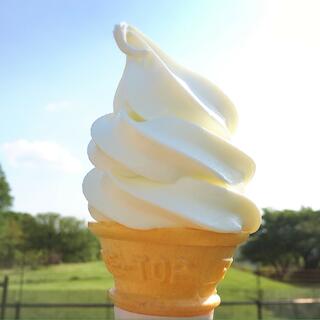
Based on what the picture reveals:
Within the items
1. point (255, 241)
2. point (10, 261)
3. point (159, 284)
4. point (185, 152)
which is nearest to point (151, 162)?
point (185, 152)

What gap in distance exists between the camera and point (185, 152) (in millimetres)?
1762

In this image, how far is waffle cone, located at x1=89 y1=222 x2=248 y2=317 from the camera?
1.67 meters

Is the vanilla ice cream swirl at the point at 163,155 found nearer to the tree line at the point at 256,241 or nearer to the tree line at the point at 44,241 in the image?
the tree line at the point at 256,241

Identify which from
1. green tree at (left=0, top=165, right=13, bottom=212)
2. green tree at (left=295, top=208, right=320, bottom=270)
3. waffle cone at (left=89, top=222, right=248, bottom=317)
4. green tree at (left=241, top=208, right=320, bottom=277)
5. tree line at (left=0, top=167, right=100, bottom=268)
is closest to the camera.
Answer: waffle cone at (left=89, top=222, right=248, bottom=317)

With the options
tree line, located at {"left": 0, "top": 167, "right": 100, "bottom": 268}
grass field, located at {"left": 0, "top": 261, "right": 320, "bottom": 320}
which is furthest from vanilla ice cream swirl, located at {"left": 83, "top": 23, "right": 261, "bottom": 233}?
tree line, located at {"left": 0, "top": 167, "right": 100, "bottom": 268}

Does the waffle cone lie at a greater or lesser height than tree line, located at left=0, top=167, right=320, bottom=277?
lesser

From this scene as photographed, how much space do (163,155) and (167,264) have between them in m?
0.49

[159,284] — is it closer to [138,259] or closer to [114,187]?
[138,259]

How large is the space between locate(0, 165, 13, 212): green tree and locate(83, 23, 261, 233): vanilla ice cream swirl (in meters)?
22.7

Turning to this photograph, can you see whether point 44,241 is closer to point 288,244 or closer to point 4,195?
point 4,195

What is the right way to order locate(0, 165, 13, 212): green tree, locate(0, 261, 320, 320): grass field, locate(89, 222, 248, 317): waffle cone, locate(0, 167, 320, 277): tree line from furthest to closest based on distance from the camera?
locate(0, 167, 320, 277): tree line < locate(0, 165, 13, 212): green tree < locate(0, 261, 320, 320): grass field < locate(89, 222, 248, 317): waffle cone

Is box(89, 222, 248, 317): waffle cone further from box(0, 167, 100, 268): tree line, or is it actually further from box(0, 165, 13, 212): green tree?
box(0, 167, 100, 268): tree line

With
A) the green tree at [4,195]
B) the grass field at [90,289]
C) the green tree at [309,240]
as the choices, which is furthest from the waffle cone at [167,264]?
the green tree at [309,240]

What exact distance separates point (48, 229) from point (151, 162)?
119ft
